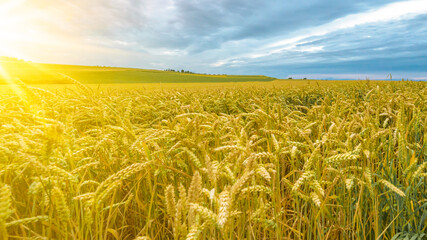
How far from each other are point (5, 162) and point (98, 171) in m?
0.60

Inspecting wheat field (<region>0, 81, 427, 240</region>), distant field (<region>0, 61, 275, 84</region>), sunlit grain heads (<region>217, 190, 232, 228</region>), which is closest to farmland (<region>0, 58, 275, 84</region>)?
distant field (<region>0, 61, 275, 84</region>)

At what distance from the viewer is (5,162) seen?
1.81 meters

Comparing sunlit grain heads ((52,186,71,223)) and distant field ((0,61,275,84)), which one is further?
distant field ((0,61,275,84))

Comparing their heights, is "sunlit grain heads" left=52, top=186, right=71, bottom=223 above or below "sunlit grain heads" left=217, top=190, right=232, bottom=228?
below

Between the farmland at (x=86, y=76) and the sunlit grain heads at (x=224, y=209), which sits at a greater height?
the farmland at (x=86, y=76)

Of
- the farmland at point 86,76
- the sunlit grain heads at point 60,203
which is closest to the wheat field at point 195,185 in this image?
the sunlit grain heads at point 60,203

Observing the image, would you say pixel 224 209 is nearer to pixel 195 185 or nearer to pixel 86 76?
pixel 195 185

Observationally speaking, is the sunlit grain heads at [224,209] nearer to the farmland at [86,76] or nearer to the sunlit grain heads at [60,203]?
the sunlit grain heads at [60,203]

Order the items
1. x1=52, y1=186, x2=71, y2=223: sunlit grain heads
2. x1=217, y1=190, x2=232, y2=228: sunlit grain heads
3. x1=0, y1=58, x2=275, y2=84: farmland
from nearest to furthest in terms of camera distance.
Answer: x1=217, y1=190, x2=232, y2=228: sunlit grain heads → x1=52, y1=186, x2=71, y2=223: sunlit grain heads → x1=0, y1=58, x2=275, y2=84: farmland

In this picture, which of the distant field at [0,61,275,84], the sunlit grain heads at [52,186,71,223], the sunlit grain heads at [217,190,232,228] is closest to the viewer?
the sunlit grain heads at [217,190,232,228]

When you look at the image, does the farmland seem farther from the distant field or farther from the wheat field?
the wheat field

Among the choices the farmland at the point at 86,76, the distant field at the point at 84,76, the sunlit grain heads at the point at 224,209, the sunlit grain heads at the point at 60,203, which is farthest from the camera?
the farmland at the point at 86,76

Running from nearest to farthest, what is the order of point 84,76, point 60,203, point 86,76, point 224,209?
point 224,209 → point 60,203 → point 84,76 → point 86,76

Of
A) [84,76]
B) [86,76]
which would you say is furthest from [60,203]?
[86,76]
